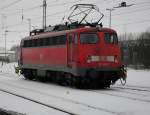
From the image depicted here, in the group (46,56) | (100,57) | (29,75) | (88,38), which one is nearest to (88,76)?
(100,57)

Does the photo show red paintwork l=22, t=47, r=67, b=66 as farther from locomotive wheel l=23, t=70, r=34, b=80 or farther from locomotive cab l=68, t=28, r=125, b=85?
locomotive cab l=68, t=28, r=125, b=85

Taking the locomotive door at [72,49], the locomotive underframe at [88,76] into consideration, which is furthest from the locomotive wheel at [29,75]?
the locomotive door at [72,49]

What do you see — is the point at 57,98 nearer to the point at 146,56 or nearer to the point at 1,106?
the point at 1,106

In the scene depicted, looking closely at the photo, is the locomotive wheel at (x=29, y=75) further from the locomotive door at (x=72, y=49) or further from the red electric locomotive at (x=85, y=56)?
the locomotive door at (x=72, y=49)

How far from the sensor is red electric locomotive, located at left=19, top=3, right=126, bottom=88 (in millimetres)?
20203

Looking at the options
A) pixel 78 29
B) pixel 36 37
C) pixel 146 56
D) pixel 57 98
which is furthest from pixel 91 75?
pixel 146 56

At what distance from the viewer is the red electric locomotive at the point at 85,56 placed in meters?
20.2

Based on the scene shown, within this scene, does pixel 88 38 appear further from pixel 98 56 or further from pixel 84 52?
pixel 98 56

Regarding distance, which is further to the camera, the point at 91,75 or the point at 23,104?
the point at 91,75

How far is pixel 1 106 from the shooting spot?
553 inches

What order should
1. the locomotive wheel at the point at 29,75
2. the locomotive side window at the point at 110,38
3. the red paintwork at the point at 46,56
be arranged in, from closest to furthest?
1. the locomotive side window at the point at 110,38
2. the red paintwork at the point at 46,56
3. the locomotive wheel at the point at 29,75

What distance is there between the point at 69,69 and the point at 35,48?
21.6 feet

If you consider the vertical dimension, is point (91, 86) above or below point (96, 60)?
below

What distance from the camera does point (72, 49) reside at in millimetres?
20969
